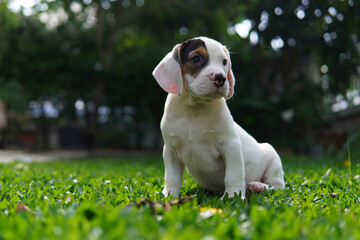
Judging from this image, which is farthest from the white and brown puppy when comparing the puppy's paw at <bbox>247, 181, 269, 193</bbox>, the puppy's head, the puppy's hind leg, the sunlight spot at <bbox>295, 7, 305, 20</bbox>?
the sunlight spot at <bbox>295, 7, 305, 20</bbox>

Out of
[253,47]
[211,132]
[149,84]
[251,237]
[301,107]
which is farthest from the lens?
[149,84]

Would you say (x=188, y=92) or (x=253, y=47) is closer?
(x=188, y=92)

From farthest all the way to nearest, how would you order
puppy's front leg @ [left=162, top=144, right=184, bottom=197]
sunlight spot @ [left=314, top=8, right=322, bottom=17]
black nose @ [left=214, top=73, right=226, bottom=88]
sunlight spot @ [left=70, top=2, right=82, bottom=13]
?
sunlight spot @ [left=70, top=2, right=82, bottom=13]
sunlight spot @ [left=314, top=8, right=322, bottom=17]
puppy's front leg @ [left=162, top=144, right=184, bottom=197]
black nose @ [left=214, top=73, right=226, bottom=88]

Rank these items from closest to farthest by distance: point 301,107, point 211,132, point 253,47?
point 211,132 < point 301,107 < point 253,47

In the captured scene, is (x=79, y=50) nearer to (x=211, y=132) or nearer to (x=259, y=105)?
(x=259, y=105)

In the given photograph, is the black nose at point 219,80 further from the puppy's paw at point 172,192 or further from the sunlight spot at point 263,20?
the sunlight spot at point 263,20

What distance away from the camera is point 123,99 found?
14391mm

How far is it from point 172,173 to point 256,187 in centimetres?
66

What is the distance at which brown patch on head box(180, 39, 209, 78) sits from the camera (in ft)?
8.20

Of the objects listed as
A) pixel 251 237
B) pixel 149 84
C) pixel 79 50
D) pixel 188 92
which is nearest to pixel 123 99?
pixel 149 84

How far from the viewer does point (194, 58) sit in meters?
2.51

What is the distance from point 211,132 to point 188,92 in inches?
13.1

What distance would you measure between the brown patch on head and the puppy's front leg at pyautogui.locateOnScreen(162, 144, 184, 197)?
60 cm

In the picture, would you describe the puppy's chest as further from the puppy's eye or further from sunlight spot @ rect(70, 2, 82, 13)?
sunlight spot @ rect(70, 2, 82, 13)
